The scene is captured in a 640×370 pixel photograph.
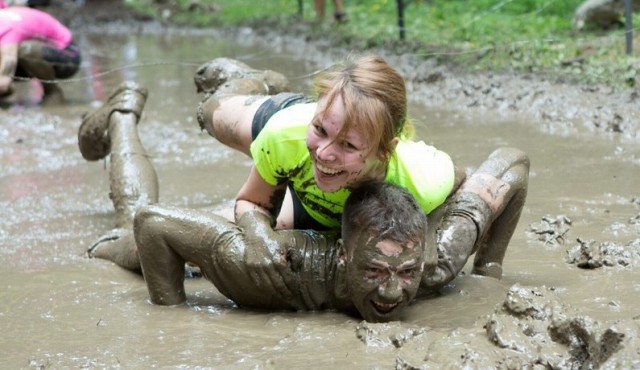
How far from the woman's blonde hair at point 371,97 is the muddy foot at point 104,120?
2286 millimetres

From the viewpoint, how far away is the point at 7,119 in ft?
27.3

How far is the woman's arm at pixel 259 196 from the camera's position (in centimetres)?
368

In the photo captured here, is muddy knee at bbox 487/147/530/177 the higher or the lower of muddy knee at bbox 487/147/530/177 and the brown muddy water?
the higher

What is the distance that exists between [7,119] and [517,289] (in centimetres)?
624

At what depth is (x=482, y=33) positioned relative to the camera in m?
11.1

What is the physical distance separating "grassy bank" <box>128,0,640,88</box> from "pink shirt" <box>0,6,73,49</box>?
141 inches

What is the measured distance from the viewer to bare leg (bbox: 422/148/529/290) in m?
3.72

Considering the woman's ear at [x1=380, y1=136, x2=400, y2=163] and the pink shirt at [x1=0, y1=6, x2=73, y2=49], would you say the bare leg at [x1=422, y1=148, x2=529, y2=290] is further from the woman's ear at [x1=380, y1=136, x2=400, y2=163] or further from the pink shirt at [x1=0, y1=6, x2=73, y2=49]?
the pink shirt at [x1=0, y1=6, x2=73, y2=49]

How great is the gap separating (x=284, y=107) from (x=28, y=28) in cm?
586

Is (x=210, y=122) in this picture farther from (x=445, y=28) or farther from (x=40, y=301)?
(x=445, y=28)

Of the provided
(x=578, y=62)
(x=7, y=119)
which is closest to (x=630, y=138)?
(x=578, y=62)

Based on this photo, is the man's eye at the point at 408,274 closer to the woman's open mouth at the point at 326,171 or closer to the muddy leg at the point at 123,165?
the woman's open mouth at the point at 326,171

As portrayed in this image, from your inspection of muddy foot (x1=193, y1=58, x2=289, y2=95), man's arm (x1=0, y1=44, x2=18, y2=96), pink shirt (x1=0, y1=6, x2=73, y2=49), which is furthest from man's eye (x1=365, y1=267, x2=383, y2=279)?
pink shirt (x1=0, y1=6, x2=73, y2=49)

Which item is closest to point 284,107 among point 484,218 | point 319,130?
point 319,130
